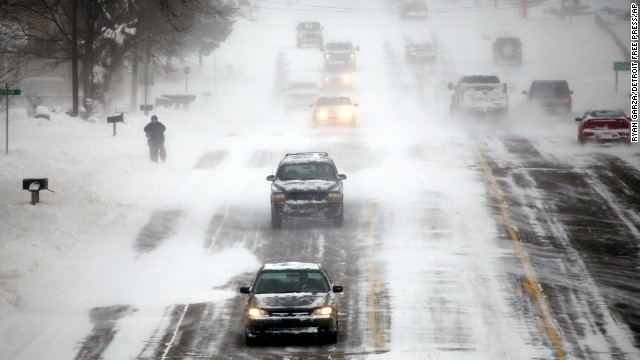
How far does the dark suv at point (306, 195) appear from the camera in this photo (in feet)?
82.6

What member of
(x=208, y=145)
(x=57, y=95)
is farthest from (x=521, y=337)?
(x=57, y=95)

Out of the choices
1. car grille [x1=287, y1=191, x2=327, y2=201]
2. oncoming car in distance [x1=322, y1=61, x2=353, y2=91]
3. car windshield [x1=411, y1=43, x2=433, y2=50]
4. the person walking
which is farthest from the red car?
car windshield [x1=411, y1=43, x2=433, y2=50]

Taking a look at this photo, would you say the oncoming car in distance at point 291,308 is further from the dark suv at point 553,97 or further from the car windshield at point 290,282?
the dark suv at point 553,97

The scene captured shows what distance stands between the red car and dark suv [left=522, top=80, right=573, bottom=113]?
10535 mm

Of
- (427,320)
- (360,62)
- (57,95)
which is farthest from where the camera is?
(360,62)

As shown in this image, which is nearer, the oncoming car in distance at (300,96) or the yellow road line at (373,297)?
the yellow road line at (373,297)

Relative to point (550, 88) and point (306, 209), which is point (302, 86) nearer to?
point (550, 88)

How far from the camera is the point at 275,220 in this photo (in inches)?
1014

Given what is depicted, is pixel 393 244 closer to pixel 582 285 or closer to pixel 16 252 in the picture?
pixel 582 285

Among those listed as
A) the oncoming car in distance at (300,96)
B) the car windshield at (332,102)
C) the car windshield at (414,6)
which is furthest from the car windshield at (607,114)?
the car windshield at (414,6)

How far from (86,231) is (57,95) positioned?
44.1 meters

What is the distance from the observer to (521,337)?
17.1 m

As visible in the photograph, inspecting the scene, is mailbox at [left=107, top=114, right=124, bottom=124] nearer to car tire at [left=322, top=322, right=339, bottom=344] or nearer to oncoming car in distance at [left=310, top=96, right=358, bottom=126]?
oncoming car in distance at [left=310, top=96, right=358, bottom=126]

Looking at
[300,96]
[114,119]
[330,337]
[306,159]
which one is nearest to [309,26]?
[300,96]
